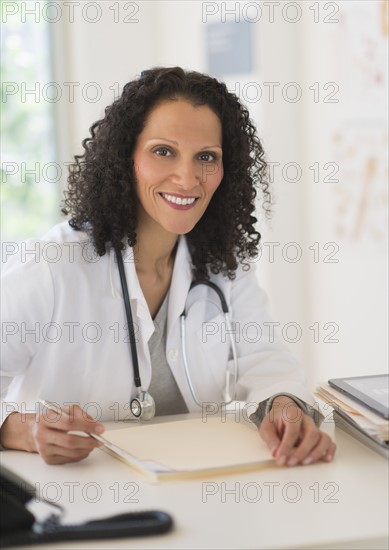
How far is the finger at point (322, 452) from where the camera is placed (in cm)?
126

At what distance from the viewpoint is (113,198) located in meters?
1.73

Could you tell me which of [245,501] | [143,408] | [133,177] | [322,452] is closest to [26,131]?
[133,177]

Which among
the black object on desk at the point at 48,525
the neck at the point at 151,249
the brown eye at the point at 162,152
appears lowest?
the black object on desk at the point at 48,525

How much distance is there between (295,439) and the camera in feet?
4.24

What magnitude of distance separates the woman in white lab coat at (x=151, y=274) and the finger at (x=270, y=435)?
0.36 feet

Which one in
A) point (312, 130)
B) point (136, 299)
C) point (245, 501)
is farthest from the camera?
point (312, 130)

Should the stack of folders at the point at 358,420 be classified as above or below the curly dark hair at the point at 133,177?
below

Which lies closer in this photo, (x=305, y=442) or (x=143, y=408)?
(x=305, y=442)

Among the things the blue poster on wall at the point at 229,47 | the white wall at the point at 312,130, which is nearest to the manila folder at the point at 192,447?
the white wall at the point at 312,130

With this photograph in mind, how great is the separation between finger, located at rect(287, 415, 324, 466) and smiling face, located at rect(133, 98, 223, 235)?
57cm

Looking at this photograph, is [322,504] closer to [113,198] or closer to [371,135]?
[113,198]

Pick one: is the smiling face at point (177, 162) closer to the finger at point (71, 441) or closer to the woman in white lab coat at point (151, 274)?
the woman in white lab coat at point (151, 274)

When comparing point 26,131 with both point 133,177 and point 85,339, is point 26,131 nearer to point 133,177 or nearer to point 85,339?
point 133,177

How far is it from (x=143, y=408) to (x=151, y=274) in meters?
0.35
